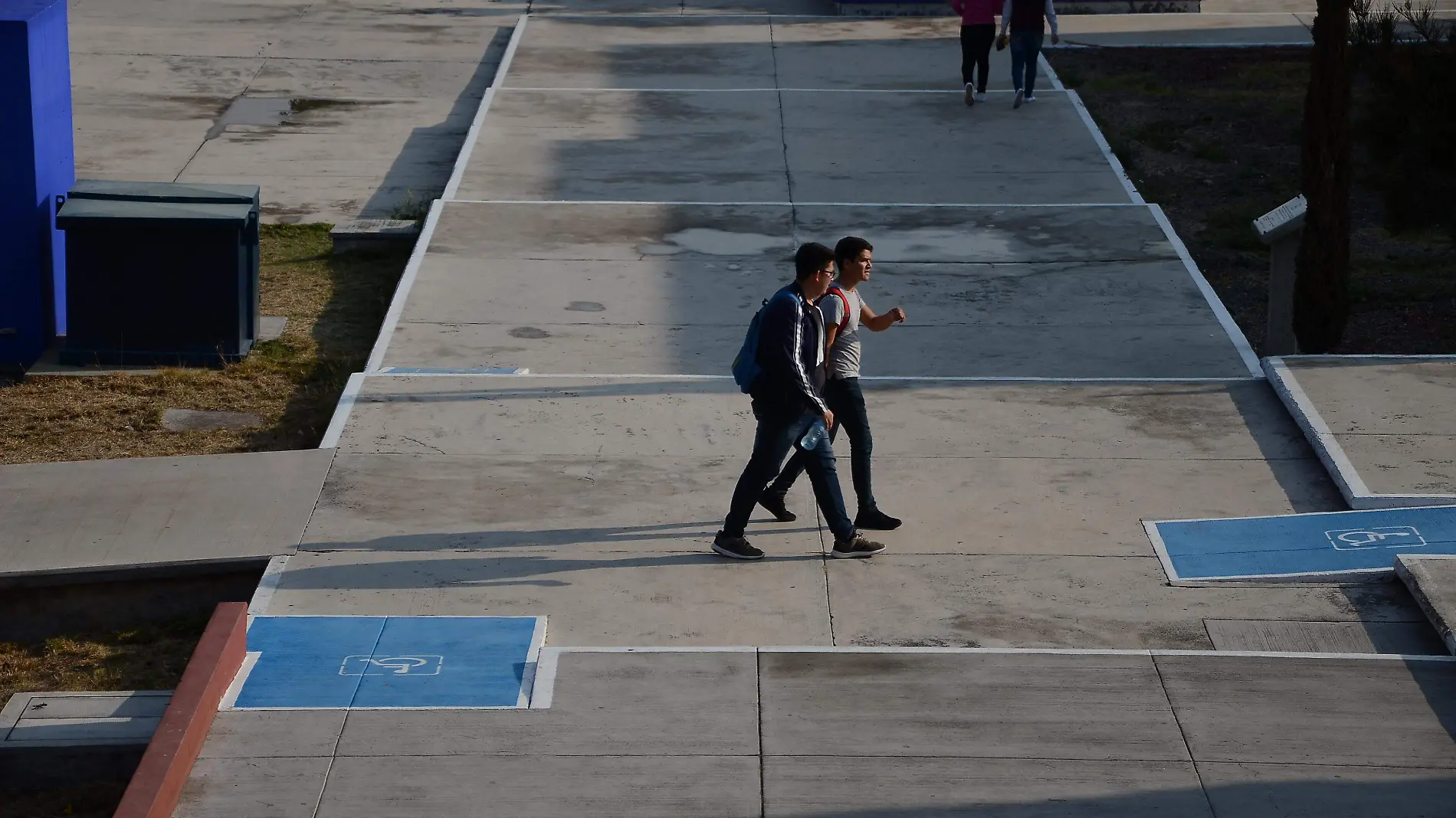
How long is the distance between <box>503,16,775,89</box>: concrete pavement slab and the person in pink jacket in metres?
2.73

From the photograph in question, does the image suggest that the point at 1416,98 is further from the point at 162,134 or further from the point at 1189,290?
the point at 162,134

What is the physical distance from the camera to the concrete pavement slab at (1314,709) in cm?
655

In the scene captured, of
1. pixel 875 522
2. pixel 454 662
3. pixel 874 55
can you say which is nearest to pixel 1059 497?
pixel 875 522

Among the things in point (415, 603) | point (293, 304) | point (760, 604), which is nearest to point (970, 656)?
point (760, 604)

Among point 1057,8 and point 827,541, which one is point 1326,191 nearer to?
point 827,541

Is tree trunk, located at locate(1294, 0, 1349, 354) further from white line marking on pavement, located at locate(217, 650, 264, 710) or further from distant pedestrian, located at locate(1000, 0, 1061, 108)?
white line marking on pavement, located at locate(217, 650, 264, 710)

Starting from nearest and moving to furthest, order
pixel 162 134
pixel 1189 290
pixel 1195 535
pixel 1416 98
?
pixel 1195 535 → pixel 1416 98 → pixel 1189 290 → pixel 162 134

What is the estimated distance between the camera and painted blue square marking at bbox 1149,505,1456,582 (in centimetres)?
833

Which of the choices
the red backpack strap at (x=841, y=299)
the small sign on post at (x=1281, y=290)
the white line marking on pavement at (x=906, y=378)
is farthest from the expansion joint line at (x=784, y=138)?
the red backpack strap at (x=841, y=299)

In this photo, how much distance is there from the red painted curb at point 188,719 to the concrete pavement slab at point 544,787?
56 centimetres

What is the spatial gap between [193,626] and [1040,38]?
13.8 meters

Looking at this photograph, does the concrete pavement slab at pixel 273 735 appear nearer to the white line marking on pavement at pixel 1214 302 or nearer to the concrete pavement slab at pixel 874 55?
the white line marking on pavement at pixel 1214 302

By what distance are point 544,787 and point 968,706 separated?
1837 millimetres

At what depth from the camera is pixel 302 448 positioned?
10516 millimetres
